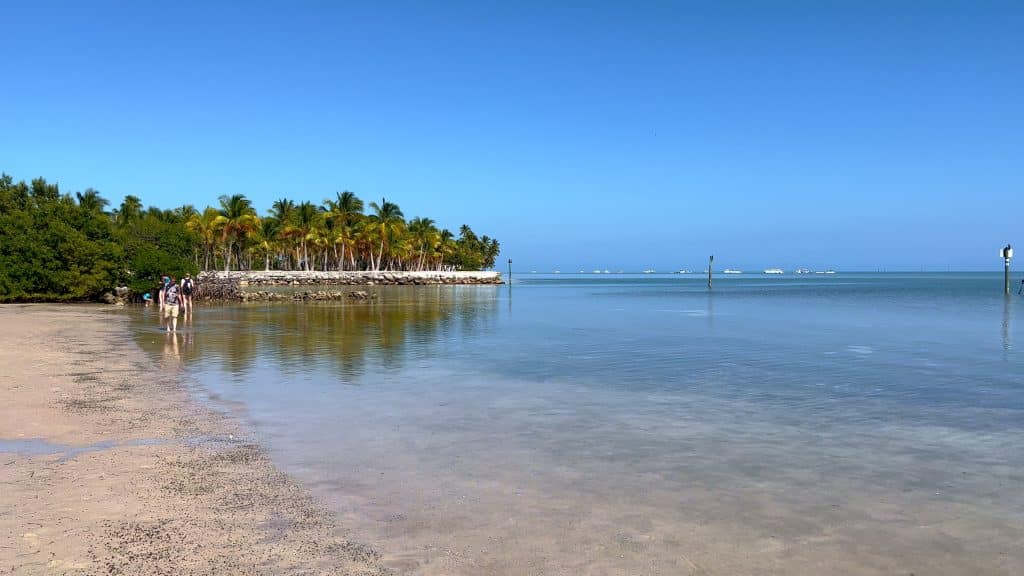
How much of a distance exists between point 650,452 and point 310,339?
1567 centimetres

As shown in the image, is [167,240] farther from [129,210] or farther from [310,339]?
[129,210]

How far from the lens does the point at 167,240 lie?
42.5 m

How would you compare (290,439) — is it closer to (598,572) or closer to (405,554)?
(405,554)

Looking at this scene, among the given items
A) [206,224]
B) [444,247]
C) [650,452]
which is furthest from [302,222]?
[650,452]

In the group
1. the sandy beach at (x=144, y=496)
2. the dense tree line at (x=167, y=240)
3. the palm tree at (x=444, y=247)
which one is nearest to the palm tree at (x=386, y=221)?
the dense tree line at (x=167, y=240)

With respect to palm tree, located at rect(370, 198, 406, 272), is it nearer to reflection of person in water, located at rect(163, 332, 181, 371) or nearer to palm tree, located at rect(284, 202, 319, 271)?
palm tree, located at rect(284, 202, 319, 271)

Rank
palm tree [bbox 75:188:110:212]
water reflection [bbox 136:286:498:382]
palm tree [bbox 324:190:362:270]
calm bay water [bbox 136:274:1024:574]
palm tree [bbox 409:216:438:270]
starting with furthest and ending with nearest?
palm tree [bbox 409:216:438:270]
palm tree [bbox 324:190:362:270]
palm tree [bbox 75:188:110:212]
water reflection [bbox 136:286:498:382]
calm bay water [bbox 136:274:1024:574]

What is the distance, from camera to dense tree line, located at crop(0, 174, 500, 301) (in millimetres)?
36750

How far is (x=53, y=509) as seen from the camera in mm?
5859

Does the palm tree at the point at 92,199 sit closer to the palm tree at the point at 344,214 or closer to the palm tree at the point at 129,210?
the palm tree at the point at 129,210

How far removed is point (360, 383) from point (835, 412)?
26.9 feet

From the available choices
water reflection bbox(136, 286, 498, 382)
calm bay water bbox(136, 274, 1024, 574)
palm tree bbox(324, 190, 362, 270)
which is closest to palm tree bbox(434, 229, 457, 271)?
palm tree bbox(324, 190, 362, 270)

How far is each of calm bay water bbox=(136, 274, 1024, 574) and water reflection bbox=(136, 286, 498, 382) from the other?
22cm

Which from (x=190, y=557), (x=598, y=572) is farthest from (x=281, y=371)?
(x=598, y=572)
